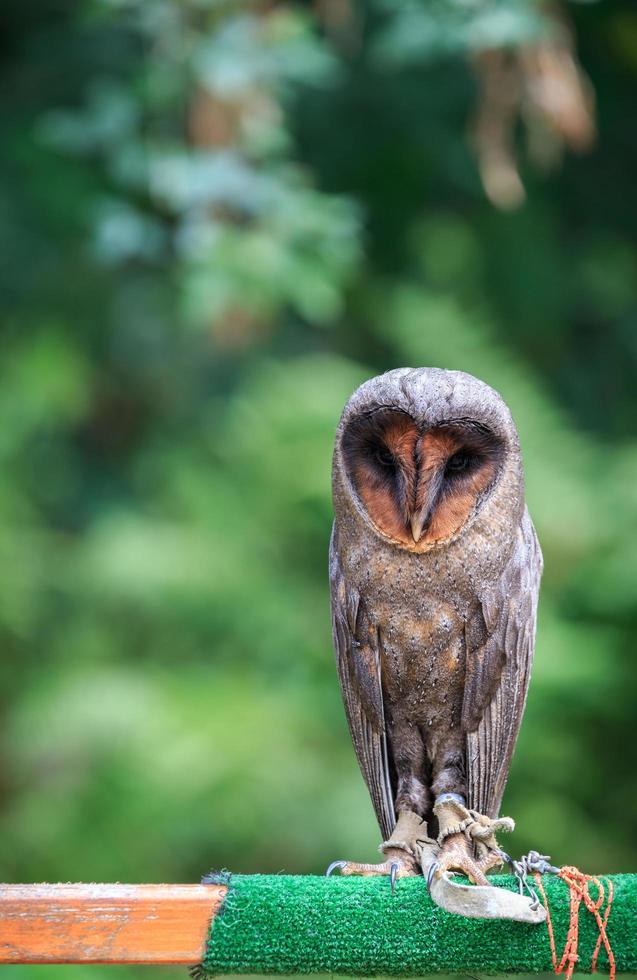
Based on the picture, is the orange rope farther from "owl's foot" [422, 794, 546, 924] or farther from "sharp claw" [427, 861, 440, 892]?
"sharp claw" [427, 861, 440, 892]

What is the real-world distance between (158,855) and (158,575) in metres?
Answer: 1.13

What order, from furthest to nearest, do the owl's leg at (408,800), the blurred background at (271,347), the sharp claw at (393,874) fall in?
the blurred background at (271,347) < the owl's leg at (408,800) < the sharp claw at (393,874)

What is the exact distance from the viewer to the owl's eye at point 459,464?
221cm

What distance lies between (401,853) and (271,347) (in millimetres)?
3737

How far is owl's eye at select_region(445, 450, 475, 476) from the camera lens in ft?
7.25

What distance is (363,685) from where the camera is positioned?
239 cm

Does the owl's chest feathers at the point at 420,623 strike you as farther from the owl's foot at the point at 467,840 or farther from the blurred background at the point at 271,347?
the blurred background at the point at 271,347

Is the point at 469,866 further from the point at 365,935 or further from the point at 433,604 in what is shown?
the point at 433,604

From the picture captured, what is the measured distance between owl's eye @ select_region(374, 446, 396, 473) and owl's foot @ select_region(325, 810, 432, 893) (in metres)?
0.78

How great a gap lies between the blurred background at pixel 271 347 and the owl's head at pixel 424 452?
6.22 ft

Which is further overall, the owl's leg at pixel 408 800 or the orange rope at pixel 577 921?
the owl's leg at pixel 408 800

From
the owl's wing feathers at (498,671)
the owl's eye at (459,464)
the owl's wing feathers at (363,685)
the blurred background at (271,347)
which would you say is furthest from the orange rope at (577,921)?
the blurred background at (271,347)

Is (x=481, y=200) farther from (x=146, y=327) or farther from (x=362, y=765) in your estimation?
(x=362, y=765)

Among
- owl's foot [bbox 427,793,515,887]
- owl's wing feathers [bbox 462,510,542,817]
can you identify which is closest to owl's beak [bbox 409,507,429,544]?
owl's wing feathers [bbox 462,510,542,817]
